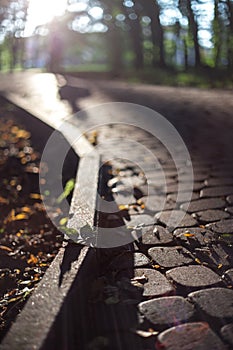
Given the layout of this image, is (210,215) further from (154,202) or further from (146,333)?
(146,333)

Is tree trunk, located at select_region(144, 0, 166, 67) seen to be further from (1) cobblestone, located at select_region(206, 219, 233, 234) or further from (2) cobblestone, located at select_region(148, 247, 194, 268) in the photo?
(2) cobblestone, located at select_region(148, 247, 194, 268)

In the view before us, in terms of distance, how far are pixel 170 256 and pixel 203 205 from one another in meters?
0.99

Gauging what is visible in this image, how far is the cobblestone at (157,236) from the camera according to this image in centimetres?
296

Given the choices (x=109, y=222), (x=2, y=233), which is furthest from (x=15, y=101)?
(x=109, y=222)

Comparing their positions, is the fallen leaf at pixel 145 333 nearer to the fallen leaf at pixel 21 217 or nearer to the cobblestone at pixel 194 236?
the cobblestone at pixel 194 236

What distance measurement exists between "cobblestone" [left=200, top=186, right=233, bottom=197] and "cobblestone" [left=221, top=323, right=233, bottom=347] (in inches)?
78.7

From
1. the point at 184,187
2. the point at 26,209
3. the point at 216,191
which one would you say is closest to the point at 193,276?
the point at 216,191

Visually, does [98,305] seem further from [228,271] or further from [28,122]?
[28,122]

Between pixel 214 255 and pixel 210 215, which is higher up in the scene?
pixel 210 215

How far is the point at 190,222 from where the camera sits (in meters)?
3.26

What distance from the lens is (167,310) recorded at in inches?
83.0

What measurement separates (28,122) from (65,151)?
2562 millimetres

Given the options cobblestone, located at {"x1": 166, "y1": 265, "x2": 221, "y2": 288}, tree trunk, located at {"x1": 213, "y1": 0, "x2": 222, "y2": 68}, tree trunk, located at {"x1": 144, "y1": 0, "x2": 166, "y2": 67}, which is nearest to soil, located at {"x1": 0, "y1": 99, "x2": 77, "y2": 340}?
cobblestone, located at {"x1": 166, "y1": 265, "x2": 221, "y2": 288}

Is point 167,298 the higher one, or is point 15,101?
point 15,101
